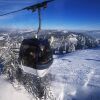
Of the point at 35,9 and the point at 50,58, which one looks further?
the point at 50,58

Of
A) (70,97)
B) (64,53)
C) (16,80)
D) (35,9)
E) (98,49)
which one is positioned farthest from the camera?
(98,49)

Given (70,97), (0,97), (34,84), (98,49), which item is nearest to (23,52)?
(34,84)

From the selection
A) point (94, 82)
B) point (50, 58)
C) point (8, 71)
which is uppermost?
point (50, 58)

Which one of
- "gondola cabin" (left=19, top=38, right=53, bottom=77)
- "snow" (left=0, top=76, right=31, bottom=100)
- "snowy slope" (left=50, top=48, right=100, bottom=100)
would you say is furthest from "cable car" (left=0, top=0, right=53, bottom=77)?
"snowy slope" (left=50, top=48, right=100, bottom=100)

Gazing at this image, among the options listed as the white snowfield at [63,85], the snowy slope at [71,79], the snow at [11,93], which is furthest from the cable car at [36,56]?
the snowy slope at [71,79]

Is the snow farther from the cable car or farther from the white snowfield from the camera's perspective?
the cable car

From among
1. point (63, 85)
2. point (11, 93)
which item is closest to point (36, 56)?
point (11, 93)

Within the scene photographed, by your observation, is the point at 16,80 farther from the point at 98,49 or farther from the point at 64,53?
the point at 98,49

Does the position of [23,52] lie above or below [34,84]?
above

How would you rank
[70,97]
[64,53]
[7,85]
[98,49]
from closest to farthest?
[7,85]
[70,97]
[64,53]
[98,49]
